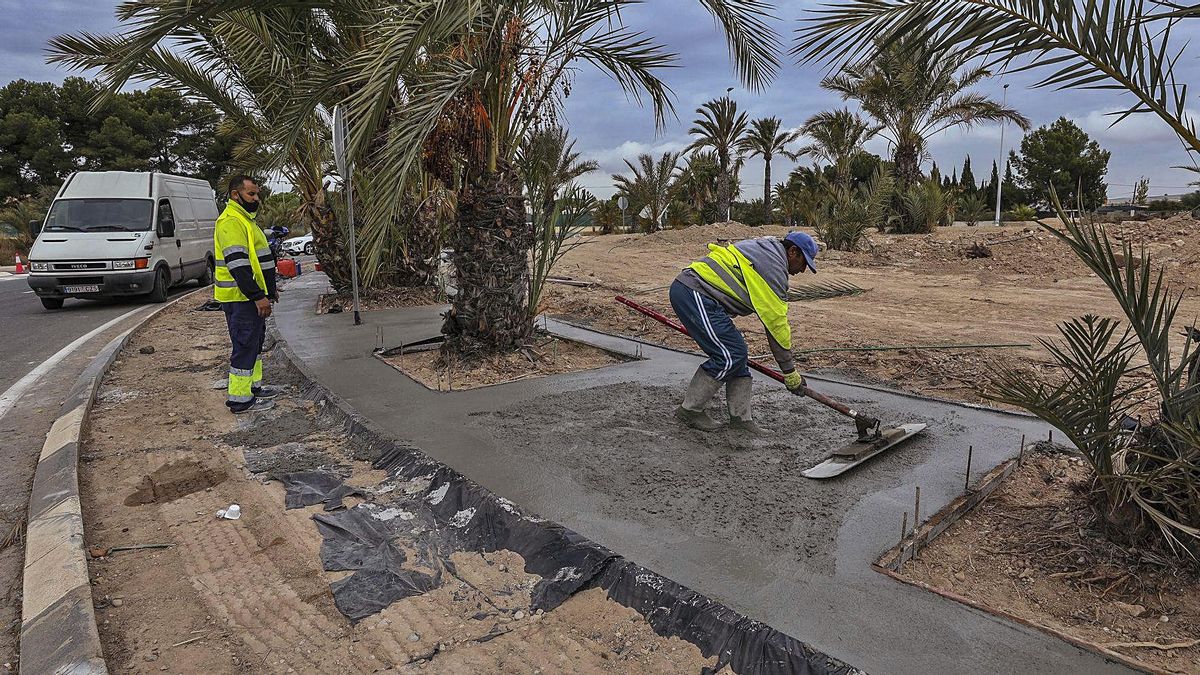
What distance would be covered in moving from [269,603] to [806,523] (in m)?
2.33

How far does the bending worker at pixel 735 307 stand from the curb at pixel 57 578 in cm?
335

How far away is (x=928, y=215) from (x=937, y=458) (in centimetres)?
2196

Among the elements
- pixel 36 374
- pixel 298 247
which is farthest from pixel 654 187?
pixel 36 374

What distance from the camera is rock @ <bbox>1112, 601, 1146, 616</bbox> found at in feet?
7.98

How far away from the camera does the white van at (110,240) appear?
1109 centimetres

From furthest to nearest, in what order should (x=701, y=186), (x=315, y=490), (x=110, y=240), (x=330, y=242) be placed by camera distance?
1. (x=701, y=186)
2. (x=110, y=240)
3. (x=330, y=242)
4. (x=315, y=490)

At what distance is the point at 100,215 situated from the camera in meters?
11.8

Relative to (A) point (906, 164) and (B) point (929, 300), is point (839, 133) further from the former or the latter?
(B) point (929, 300)

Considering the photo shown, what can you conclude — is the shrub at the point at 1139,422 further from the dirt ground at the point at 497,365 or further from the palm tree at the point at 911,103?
the palm tree at the point at 911,103

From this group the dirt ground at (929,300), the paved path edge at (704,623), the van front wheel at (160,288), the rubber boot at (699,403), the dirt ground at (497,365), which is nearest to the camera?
the paved path edge at (704,623)

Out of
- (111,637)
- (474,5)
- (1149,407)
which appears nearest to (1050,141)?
(1149,407)

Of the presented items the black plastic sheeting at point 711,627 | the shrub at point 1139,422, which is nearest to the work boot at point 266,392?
the black plastic sheeting at point 711,627

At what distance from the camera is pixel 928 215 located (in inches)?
923

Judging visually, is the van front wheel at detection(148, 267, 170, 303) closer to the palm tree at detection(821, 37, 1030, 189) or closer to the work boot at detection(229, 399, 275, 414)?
the work boot at detection(229, 399, 275, 414)
